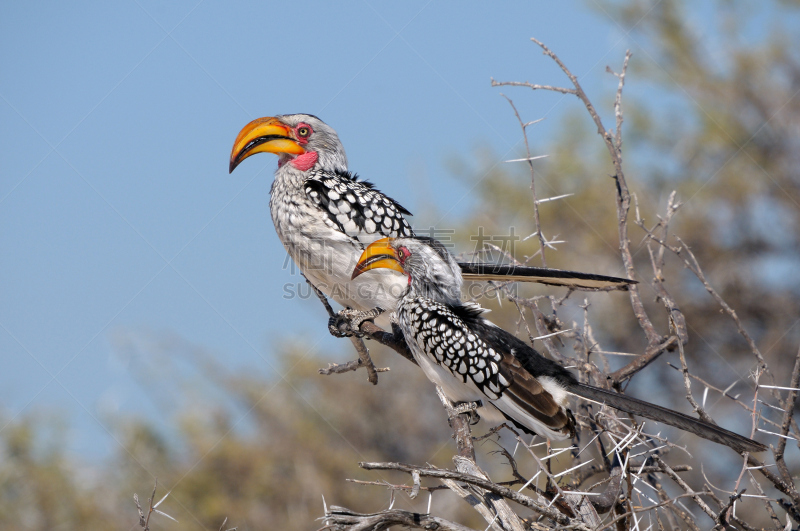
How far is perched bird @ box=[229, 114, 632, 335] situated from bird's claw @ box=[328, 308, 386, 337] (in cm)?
1

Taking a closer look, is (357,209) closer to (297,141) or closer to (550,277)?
(297,141)

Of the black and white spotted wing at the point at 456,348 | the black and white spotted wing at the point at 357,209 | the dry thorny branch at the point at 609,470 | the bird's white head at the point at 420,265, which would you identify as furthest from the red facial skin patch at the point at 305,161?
the black and white spotted wing at the point at 456,348

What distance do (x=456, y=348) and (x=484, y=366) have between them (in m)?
0.16

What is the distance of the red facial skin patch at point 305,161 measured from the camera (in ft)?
15.4

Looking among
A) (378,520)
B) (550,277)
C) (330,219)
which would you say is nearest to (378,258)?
(330,219)

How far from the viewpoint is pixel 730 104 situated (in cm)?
945

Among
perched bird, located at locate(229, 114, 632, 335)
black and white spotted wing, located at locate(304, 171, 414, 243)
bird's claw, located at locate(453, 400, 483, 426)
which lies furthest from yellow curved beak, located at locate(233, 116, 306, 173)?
bird's claw, located at locate(453, 400, 483, 426)

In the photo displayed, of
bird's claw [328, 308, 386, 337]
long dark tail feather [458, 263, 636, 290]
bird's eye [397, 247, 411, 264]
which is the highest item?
long dark tail feather [458, 263, 636, 290]

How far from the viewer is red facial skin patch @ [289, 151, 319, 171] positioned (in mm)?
4680

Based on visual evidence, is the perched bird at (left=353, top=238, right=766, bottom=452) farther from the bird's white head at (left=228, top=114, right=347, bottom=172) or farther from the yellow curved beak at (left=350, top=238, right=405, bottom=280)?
the bird's white head at (left=228, top=114, right=347, bottom=172)

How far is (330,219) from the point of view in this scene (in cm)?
422

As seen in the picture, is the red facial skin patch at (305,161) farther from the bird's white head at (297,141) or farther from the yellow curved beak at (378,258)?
the yellow curved beak at (378,258)

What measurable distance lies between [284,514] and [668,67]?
8.19 metres

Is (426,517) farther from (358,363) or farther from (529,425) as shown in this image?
(358,363)
